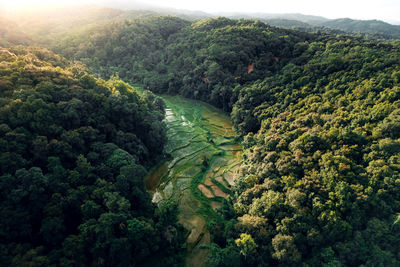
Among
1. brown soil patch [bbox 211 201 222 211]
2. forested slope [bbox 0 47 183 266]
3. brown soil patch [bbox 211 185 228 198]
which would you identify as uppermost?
forested slope [bbox 0 47 183 266]

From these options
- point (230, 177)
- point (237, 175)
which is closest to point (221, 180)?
point (230, 177)

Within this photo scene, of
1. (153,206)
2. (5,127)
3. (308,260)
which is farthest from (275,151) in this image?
(5,127)

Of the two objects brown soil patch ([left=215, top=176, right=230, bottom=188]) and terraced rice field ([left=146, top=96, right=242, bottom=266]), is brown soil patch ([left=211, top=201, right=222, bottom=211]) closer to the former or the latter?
terraced rice field ([left=146, top=96, right=242, bottom=266])

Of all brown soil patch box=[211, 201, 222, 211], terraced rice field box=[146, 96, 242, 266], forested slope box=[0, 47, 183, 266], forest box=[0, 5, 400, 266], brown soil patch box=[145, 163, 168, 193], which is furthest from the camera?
Result: brown soil patch box=[145, 163, 168, 193]

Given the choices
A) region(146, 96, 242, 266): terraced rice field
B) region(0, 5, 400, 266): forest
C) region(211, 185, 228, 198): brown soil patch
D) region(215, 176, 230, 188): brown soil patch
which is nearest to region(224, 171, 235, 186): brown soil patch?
region(146, 96, 242, 266): terraced rice field

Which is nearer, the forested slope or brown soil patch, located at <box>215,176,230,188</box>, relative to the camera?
the forested slope

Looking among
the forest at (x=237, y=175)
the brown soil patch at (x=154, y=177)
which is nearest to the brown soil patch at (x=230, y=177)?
the forest at (x=237, y=175)
